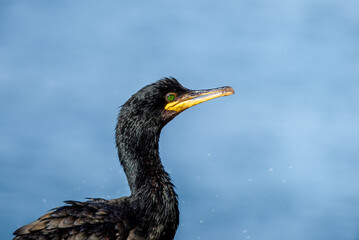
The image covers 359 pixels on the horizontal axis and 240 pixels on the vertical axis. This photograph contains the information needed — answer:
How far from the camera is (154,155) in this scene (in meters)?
5.40

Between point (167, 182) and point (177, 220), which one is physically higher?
point (167, 182)

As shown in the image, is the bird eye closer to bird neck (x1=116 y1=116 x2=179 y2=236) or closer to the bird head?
the bird head

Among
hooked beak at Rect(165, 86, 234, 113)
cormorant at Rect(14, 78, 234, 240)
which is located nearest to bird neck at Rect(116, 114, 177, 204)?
cormorant at Rect(14, 78, 234, 240)

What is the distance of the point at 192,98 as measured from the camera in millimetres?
5613

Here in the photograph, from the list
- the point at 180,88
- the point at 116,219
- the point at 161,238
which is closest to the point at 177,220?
the point at 161,238

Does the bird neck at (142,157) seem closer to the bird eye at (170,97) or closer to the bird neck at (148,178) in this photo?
the bird neck at (148,178)

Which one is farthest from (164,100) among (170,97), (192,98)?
(192,98)

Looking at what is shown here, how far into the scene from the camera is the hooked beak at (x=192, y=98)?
5469 millimetres

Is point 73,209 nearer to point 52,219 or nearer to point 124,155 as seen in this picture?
point 52,219

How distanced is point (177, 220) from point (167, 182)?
387mm

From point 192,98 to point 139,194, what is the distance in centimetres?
117

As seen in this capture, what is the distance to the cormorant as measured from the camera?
478cm

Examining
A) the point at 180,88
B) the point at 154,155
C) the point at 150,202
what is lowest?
the point at 150,202

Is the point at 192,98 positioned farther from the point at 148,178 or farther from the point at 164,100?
the point at 148,178
